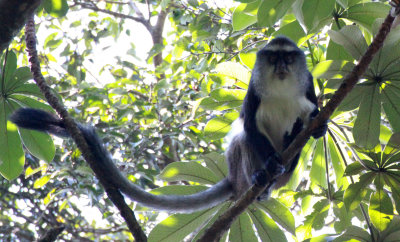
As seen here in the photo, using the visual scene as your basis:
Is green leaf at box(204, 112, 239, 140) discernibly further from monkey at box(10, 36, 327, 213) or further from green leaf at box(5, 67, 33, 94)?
green leaf at box(5, 67, 33, 94)

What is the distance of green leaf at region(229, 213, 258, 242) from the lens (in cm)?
275

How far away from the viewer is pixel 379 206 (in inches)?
94.8

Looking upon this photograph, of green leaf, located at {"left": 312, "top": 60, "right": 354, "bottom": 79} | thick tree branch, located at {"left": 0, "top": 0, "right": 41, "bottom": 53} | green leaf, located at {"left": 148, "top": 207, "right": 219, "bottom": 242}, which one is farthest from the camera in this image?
green leaf, located at {"left": 148, "top": 207, "right": 219, "bottom": 242}

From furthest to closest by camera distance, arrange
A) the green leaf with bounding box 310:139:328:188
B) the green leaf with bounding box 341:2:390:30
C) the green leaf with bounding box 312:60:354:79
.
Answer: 1. the green leaf with bounding box 310:139:328:188
2. the green leaf with bounding box 341:2:390:30
3. the green leaf with bounding box 312:60:354:79

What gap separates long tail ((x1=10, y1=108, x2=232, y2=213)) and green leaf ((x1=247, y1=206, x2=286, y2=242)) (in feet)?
1.05

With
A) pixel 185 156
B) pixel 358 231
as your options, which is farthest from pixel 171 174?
pixel 185 156

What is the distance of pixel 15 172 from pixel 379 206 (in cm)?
201

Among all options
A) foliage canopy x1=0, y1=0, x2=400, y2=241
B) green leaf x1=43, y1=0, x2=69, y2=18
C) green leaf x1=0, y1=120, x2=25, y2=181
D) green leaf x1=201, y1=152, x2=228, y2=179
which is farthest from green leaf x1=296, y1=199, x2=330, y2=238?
green leaf x1=43, y1=0, x2=69, y2=18

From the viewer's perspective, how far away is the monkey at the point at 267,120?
114 inches

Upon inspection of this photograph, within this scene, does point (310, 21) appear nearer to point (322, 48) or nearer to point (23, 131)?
point (322, 48)

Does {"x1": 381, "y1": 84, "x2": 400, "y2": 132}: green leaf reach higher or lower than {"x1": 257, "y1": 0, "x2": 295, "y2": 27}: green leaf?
lower

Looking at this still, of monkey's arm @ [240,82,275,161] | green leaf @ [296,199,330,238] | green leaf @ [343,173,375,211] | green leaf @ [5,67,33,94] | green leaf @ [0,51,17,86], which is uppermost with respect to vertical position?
green leaf @ [0,51,17,86]

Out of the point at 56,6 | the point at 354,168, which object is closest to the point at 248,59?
the point at 354,168

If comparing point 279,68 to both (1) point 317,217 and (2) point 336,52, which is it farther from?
(1) point 317,217
